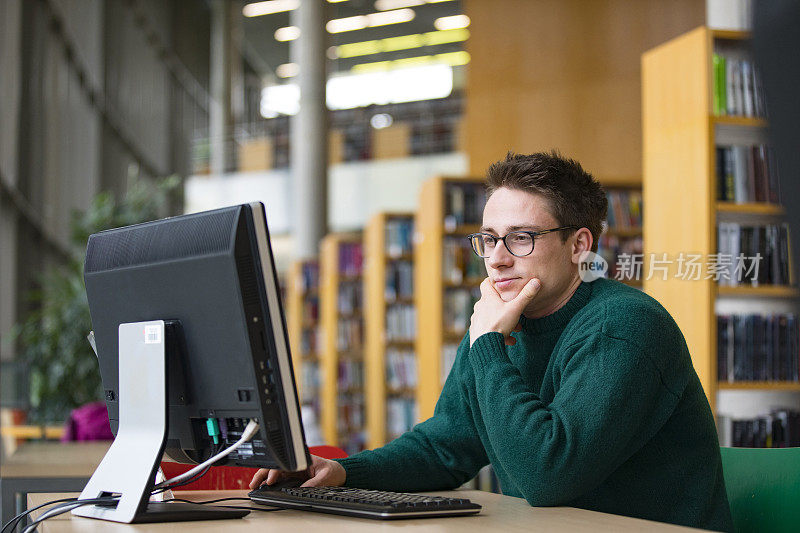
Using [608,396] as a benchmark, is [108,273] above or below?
above

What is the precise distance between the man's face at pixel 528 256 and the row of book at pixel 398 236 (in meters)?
5.75

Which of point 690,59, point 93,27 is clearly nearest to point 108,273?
point 690,59

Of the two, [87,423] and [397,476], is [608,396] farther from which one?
[87,423]

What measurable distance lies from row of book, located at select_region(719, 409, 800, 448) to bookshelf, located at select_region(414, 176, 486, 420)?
2425mm

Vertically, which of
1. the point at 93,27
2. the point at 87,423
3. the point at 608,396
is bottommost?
the point at 87,423

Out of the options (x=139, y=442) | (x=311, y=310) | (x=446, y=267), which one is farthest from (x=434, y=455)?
(x=311, y=310)

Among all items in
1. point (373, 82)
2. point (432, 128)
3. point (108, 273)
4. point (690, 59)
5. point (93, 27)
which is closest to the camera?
point (108, 273)

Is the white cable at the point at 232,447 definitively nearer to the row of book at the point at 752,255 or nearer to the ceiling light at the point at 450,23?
the row of book at the point at 752,255

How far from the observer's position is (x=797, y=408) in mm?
3924

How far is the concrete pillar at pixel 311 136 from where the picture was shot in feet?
42.0

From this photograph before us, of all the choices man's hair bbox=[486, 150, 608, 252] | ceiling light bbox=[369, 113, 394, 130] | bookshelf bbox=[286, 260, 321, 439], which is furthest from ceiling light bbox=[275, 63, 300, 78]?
man's hair bbox=[486, 150, 608, 252]

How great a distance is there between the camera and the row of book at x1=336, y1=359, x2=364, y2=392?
9016mm

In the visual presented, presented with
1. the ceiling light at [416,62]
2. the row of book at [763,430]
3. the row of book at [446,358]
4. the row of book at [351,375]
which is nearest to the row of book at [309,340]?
the row of book at [351,375]

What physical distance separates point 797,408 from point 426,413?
9.81 ft
